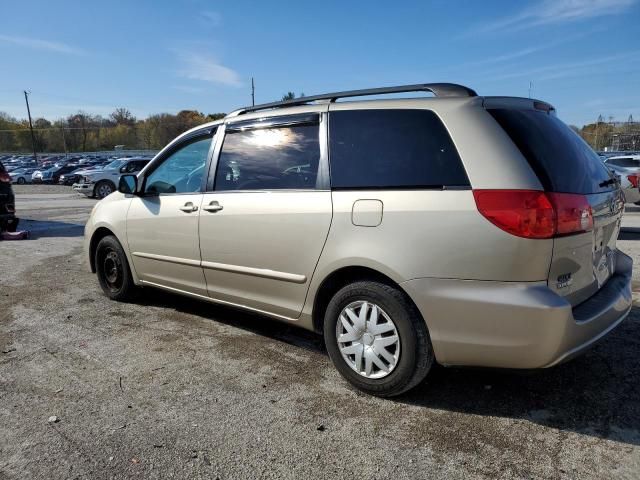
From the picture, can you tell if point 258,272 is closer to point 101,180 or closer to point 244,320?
point 244,320

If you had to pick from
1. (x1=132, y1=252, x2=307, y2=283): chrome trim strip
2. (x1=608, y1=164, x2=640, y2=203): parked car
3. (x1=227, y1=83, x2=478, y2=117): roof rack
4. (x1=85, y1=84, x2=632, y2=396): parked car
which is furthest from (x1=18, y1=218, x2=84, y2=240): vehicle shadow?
(x1=608, y1=164, x2=640, y2=203): parked car

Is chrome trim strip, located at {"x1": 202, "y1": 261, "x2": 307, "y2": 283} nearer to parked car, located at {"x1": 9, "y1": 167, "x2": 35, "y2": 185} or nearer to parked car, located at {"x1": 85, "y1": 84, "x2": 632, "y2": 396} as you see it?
parked car, located at {"x1": 85, "y1": 84, "x2": 632, "y2": 396}

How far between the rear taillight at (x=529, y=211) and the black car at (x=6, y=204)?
385 inches

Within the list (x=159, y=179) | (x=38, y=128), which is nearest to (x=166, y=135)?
(x=38, y=128)

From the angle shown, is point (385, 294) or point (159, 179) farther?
point (159, 179)

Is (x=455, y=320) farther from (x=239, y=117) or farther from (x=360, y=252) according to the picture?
(x=239, y=117)

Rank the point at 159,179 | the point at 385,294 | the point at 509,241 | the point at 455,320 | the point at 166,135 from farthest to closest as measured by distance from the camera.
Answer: the point at 166,135 → the point at 159,179 → the point at 385,294 → the point at 455,320 → the point at 509,241

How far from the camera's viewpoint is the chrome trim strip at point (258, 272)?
349 centimetres

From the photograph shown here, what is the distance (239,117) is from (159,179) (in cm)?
115

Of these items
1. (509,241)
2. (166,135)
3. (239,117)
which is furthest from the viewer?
(166,135)

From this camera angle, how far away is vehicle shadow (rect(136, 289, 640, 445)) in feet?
9.25

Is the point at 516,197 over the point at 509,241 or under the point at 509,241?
over

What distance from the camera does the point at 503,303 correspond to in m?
2.61

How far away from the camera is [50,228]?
38.0 feet
